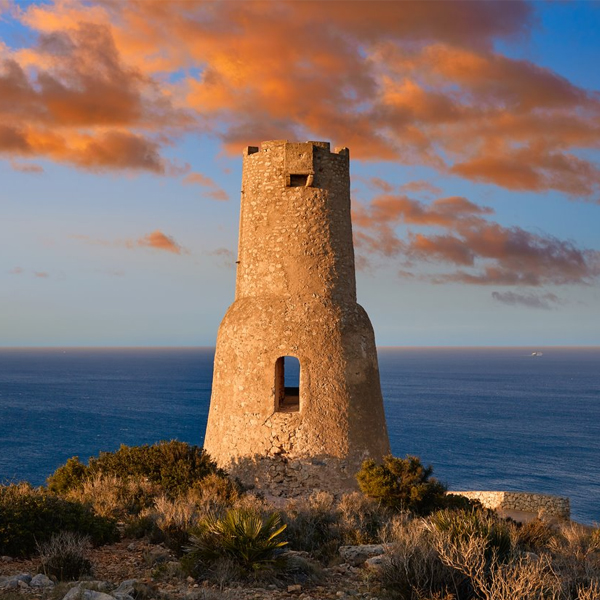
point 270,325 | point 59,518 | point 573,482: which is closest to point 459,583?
point 59,518

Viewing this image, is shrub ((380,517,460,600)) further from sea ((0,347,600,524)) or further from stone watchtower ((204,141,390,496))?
sea ((0,347,600,524))

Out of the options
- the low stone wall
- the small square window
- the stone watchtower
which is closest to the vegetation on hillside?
the stone watchtower

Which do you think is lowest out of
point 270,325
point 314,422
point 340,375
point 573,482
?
point 573,482

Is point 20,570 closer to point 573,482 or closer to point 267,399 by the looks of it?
point 267,399

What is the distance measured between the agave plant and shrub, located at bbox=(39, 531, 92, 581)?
4.48 ft

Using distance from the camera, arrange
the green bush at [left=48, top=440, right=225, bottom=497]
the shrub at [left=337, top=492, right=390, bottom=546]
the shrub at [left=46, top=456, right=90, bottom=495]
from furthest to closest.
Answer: the shrub at [left=46, top=456, right=90, bottom=495] → the green bush at [left=48, top=440, right=225, bottom=497] → the shrub at [left=337, top=492, right=390, bottom=546]

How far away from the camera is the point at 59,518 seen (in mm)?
9367

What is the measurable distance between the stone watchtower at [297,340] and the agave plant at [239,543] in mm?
5331

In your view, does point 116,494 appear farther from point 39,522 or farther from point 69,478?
point 39,522

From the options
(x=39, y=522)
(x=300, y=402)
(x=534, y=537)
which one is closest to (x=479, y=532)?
(x=534, y=537)

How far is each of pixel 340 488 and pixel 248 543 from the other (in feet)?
19.4

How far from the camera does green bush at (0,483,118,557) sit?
28.8ft

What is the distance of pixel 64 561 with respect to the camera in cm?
798

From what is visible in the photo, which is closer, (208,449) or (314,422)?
(314,422)
